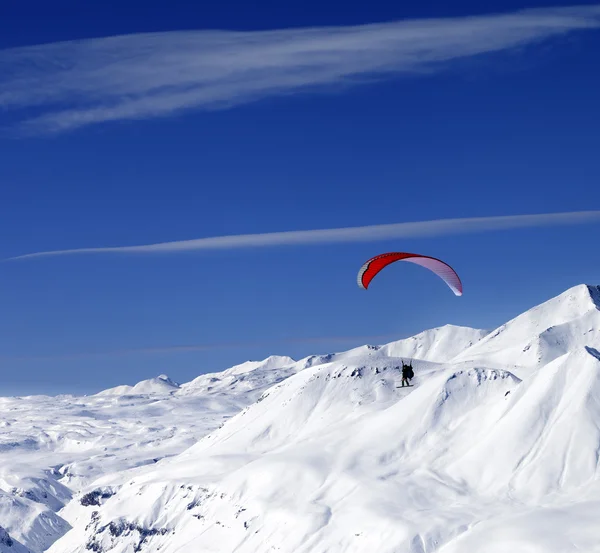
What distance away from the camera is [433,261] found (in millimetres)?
157750

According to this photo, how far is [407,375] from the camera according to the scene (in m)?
187

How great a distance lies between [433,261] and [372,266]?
430 inches

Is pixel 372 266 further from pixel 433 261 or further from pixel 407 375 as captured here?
pixel 407 375

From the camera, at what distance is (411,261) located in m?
162

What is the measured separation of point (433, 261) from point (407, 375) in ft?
113

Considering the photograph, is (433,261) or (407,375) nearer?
(433,261)

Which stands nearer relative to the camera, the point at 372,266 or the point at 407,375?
the point at 372,266

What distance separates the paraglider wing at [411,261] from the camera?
15500 centimetres

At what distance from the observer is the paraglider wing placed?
155 meters

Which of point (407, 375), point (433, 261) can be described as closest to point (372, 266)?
point (433, 261)

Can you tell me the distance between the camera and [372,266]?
6511 inches

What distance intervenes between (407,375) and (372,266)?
28.6m
